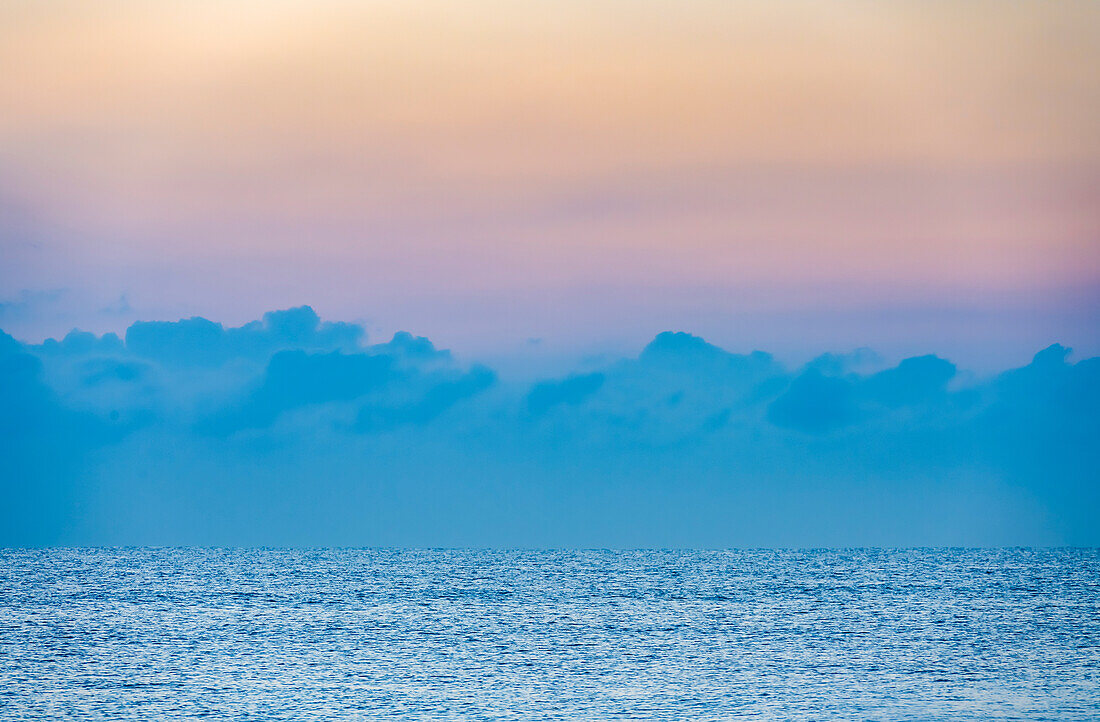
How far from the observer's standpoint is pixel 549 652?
6688cm

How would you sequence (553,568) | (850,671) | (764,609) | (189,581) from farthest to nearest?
1. (553,568)
2. (189,581)
3. (764,609)
4. (850,671)

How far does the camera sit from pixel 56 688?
52.1m

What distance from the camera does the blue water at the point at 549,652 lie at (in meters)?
47.9

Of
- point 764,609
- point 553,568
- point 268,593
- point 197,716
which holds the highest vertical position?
point 553,568

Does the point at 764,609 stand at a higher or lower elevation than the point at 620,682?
higher

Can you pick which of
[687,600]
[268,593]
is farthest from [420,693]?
[268,593]

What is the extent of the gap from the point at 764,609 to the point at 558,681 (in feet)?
161

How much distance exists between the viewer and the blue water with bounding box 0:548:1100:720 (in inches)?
1886

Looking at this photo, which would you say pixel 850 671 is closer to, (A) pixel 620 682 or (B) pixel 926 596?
(A) pixel 620 682

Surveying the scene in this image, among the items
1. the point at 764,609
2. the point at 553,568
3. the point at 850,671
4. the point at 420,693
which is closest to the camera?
the point at 420,693

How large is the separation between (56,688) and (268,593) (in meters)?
72.7

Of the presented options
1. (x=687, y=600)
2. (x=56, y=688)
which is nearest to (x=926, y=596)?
(x=687, y=600)

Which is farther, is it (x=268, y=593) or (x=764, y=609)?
(x=268, y=593)

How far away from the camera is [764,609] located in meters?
99.8
